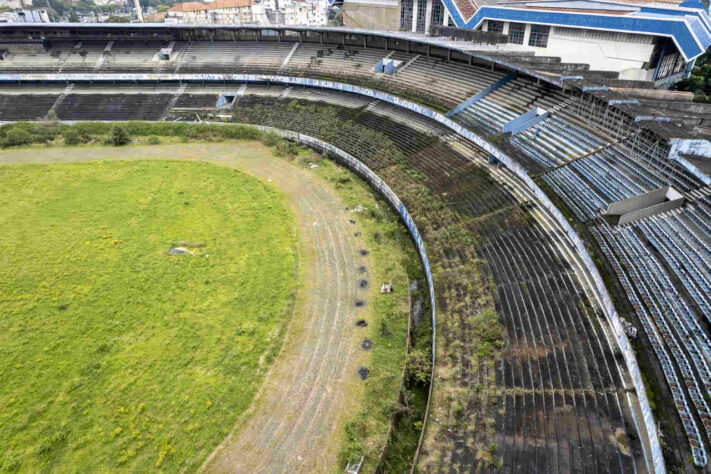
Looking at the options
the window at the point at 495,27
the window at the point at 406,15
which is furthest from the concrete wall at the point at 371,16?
the window at the point at 495,27

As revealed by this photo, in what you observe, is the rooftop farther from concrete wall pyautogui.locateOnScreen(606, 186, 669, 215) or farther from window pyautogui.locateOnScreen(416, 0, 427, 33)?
concrete wall pyautogui.locateOnScreen(606, 186, 669, 215)

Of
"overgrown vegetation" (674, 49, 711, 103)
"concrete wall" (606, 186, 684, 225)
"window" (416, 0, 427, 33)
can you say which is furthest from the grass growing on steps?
"window" (416, 0, 427, 33)

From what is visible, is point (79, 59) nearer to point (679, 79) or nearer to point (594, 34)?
point (594, 34)

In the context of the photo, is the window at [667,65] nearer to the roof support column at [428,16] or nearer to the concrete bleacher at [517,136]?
the concrete bleacher at [517,136]

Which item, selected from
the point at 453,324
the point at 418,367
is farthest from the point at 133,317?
the point at 453,324

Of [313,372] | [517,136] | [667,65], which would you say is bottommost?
[313,372]

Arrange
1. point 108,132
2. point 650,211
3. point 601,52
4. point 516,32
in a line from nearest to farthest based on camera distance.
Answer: point 650,211 < point 601,52 < point 516,32 < point 108,132

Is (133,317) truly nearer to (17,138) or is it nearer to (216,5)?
(17,138)
